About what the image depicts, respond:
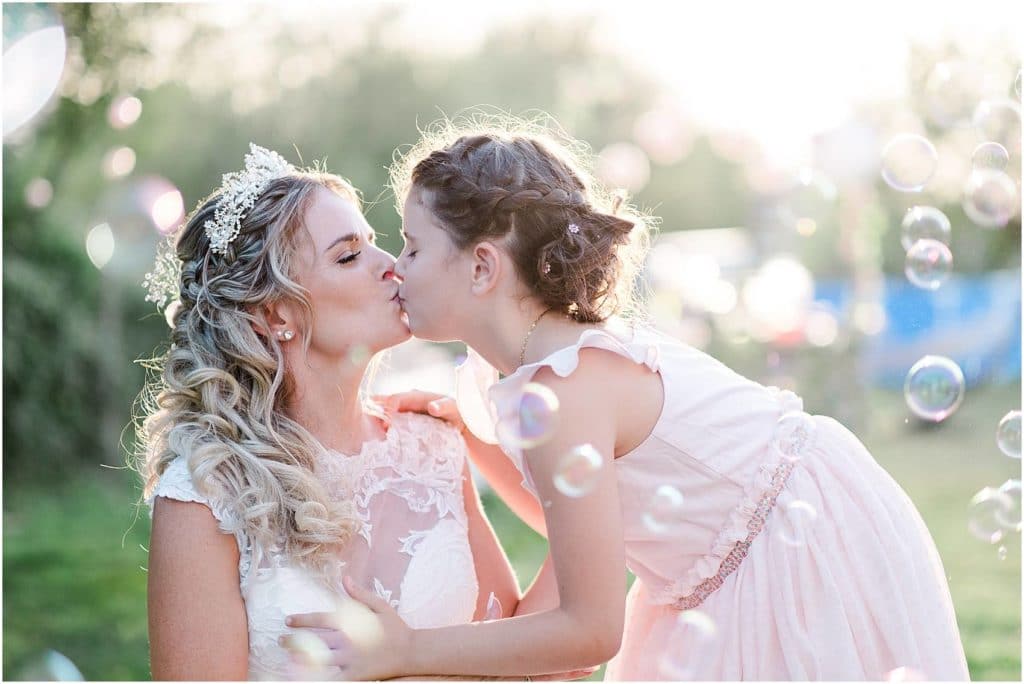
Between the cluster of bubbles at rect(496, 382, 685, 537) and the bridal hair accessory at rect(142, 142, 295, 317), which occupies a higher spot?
the bridal hair accessory at rect(142, 142, 295, 317)

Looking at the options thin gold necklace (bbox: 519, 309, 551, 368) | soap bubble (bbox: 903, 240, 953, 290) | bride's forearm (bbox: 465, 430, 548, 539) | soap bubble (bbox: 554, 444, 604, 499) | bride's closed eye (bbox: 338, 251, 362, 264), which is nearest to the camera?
soap bubble (bbox: 554, 444, 604, 499)

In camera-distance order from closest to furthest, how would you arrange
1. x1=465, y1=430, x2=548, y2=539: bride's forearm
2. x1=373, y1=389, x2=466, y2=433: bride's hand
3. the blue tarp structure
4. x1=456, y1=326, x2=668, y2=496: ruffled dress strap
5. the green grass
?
x1=456, y1=326, x2=668, y2=496: ruffled dress strap → x1=465, y1=430, x2=548, y2=539: bride's forearm → x1=373, y1=389, x2=466, y2=433: bride's hand → the green grass → the blue tarp structure

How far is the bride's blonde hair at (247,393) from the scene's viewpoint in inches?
92.8

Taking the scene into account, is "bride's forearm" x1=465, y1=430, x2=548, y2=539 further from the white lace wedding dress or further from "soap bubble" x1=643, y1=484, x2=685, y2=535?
"soap bubble" x1=643, y1=484, x2=685, y2=535

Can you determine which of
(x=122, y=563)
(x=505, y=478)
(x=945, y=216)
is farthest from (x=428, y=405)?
(x=122, y=563)

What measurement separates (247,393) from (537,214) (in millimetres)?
863

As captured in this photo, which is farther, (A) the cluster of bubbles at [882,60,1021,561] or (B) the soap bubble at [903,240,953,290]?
(B) the soap bubble at [903,240,953,290]

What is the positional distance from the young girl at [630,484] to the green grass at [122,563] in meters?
1.87

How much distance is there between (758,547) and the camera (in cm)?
222

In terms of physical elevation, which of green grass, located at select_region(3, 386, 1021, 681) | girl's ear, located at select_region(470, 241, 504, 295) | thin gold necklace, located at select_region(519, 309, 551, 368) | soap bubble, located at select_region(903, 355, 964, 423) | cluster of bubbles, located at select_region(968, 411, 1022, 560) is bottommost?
green grass, located at select_region(3, 386, 1021, 681)

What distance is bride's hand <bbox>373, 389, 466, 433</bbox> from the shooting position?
2850mm

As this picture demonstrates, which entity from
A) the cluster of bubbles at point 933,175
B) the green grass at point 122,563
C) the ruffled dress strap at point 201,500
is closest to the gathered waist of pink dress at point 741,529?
the ruffled dress strap at point 201,500

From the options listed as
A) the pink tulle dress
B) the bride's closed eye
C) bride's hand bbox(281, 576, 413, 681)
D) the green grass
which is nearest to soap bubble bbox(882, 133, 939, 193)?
the pink tulle dress

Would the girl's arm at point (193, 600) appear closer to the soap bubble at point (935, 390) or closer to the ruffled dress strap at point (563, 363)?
the ruffled dress strap at point (563, 363)
